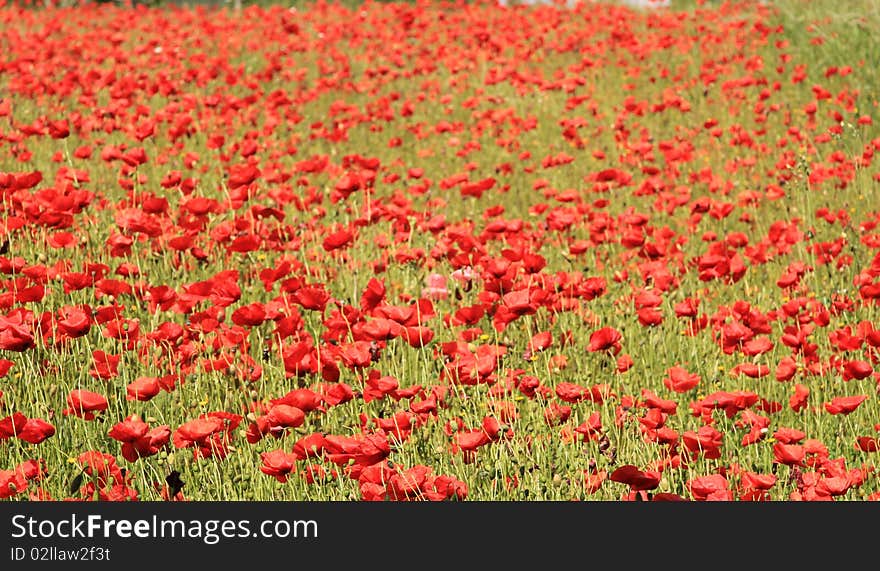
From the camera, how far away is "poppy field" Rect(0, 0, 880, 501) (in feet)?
8.97

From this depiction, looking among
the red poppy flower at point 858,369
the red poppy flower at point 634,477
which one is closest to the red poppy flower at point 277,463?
the red poppy flower at point 634,477

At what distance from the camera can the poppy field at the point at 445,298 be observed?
273 cm

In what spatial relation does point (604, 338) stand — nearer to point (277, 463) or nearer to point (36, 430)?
point (277, 463)

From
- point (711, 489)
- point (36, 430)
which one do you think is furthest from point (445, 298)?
point (711, 489)

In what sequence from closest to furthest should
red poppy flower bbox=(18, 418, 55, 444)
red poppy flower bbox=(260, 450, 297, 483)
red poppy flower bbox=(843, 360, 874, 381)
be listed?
red poppy flower bbox=(260, 450, 297, 483) → red poppy flower bbox=(18, 418, 55, 444) → red poppy flower bbox=(843, 360, 874, 381)

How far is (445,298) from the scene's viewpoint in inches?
168

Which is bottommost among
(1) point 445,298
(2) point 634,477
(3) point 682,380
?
(1) point 445,298

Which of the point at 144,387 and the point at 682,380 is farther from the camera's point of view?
the point at 682,380

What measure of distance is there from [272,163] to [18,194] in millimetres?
2098

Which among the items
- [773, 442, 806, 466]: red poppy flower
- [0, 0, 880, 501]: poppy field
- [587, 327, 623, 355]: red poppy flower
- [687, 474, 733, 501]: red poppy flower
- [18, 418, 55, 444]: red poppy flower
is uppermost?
[687, 474, 733, 501]: red poppy flower

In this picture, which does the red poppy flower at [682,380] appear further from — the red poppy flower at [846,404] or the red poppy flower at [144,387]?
the red poppy flower at [144,387]

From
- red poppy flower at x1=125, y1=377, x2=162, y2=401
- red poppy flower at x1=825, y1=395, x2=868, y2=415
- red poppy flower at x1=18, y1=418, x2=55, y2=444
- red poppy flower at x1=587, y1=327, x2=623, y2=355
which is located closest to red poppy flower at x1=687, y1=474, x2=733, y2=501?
red poppy flower at x1=825, y1=395, x2=868, y2=415

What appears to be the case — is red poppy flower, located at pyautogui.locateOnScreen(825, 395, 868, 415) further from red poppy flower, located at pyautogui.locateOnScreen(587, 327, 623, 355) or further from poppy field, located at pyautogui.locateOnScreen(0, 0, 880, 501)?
red poppy flower, located at pyautogui.locateOnScreen(587, 327, 623, 355)

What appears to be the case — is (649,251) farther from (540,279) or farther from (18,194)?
(18,194)
